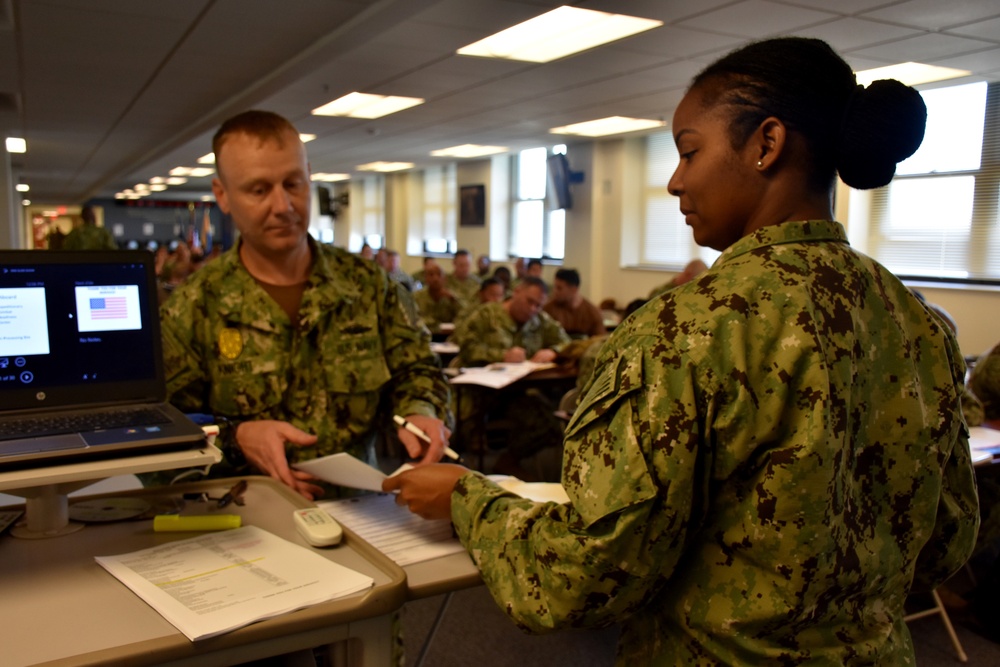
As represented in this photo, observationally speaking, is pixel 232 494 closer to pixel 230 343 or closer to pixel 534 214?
pixel 230 343

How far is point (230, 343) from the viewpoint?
1.81m

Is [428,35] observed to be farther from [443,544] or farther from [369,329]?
[443,544]

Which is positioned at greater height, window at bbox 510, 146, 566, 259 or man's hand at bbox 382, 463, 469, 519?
window at bbox 510, 146, 566, 259

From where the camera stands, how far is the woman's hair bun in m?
0.96

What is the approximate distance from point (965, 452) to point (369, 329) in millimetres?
1280

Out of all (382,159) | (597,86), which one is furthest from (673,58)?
(382,159)

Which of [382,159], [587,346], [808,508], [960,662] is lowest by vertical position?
[960,662]

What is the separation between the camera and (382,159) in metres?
13.8

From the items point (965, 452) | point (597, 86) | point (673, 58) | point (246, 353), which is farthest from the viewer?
point (597, 86)

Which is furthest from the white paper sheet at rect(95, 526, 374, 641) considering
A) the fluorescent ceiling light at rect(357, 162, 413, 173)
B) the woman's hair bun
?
the fluorescent ceiling light at rect(357, 162, 413, 173)

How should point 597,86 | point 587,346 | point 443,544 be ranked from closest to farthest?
1. point 443,544
2. point 587,346
3. point 597,86

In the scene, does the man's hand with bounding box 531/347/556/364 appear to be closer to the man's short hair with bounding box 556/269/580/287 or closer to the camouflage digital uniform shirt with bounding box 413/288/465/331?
the man's short hair with bounding box 556/269/580/287

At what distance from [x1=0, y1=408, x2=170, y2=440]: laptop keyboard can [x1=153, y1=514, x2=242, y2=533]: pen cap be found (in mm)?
181

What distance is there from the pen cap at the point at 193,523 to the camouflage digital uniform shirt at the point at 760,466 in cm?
58
